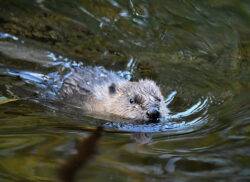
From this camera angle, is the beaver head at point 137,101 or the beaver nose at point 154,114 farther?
the beaver head at point 137,101

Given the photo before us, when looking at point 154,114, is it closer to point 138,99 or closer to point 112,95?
point 138,99

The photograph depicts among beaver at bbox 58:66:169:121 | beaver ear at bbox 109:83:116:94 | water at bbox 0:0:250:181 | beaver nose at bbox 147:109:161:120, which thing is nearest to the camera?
water at bbox 0:0:250:181

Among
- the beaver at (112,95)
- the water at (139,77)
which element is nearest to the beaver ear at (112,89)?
the beaver at (112,95)

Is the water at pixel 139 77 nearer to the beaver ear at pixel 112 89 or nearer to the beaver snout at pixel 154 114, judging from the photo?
the beaver snout at pixel 154 114

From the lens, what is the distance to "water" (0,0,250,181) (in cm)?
465

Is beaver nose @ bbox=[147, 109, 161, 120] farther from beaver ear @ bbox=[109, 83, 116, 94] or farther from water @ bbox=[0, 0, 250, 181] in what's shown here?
beaver ear @ bbox=[109, 83, 116, 94]

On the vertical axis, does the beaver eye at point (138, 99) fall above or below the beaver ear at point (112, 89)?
below

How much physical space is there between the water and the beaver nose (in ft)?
0.40

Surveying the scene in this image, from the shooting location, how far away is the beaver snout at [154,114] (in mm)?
6449

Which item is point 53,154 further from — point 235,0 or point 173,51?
point 235,0

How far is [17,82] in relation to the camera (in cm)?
733

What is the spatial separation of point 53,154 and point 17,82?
283 cm

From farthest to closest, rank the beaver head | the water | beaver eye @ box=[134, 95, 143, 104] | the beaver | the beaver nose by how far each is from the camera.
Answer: beaver eye @ box=[134, 95, 143, 104] → the beaver → the beaver head → the beaver nose → the water

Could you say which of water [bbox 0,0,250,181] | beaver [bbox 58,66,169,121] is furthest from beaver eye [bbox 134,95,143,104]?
water [bbox 0,0,250,181]
